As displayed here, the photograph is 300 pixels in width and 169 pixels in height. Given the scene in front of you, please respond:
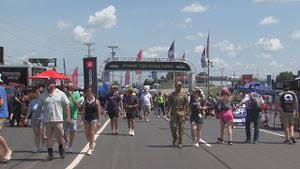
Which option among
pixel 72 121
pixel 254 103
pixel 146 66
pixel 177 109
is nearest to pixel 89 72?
pixel 254 103

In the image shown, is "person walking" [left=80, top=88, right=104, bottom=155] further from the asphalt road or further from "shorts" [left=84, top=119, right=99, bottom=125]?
the asphalt road

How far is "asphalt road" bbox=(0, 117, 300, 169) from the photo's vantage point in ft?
37.6

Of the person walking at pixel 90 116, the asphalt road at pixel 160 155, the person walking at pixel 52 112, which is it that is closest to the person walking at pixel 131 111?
the asphalt road at pixel 160 155

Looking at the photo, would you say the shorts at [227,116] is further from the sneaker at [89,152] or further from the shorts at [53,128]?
the shorts at [53,128]

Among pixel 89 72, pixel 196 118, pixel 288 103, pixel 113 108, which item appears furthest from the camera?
pixel 89 72

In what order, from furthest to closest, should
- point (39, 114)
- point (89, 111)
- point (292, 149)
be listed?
point (292, 149) → point (89, 111) → point (39, 114)

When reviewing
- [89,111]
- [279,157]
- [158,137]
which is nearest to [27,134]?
[158,137]

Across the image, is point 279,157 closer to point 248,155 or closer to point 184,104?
point 248,155

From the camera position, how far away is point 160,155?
13.2m

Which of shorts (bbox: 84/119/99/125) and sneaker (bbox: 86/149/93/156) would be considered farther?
shorts (bbox: 84/119/99/125)

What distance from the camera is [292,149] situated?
14.9 m

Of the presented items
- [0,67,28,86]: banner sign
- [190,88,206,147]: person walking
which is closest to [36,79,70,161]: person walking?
[190,88,206,147]: person walking

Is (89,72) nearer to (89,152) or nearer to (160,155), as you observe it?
(89,152)

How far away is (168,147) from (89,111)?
8.64ft
